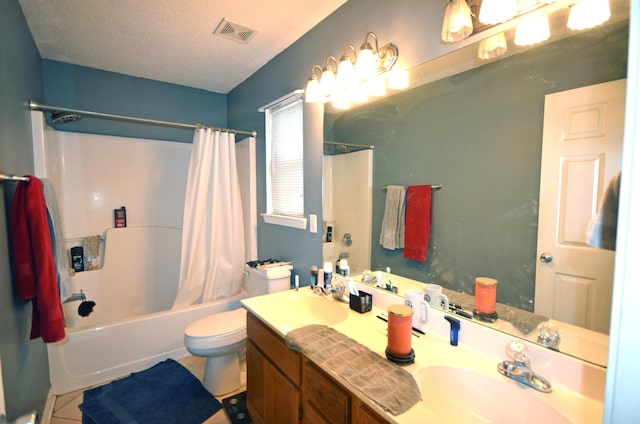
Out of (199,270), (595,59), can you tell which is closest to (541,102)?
(595,59)

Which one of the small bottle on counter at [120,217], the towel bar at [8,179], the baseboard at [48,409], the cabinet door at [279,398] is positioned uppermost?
the towel bar at [8,179]

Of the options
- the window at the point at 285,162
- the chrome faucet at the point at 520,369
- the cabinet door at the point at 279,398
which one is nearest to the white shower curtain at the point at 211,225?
the window at the point at 285,162

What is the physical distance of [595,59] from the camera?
2.80ft

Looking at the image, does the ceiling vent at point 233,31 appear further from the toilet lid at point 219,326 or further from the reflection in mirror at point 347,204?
the toilet lid at point 219,326

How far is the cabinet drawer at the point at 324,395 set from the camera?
949 mm

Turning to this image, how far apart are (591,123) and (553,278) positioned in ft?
1.61

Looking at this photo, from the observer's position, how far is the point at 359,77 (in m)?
1.53

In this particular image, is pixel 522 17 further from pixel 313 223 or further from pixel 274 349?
pixel 274 349

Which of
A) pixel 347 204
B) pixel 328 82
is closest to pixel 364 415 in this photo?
pixel 347 204

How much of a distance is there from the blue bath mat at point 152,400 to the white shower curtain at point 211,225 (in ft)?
1.90

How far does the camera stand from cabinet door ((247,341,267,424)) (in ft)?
4.92

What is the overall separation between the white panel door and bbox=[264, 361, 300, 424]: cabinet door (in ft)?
3.25

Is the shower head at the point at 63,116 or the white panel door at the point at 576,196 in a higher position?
the shower head at the point at 63,116

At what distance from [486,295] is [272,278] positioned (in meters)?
1.41
